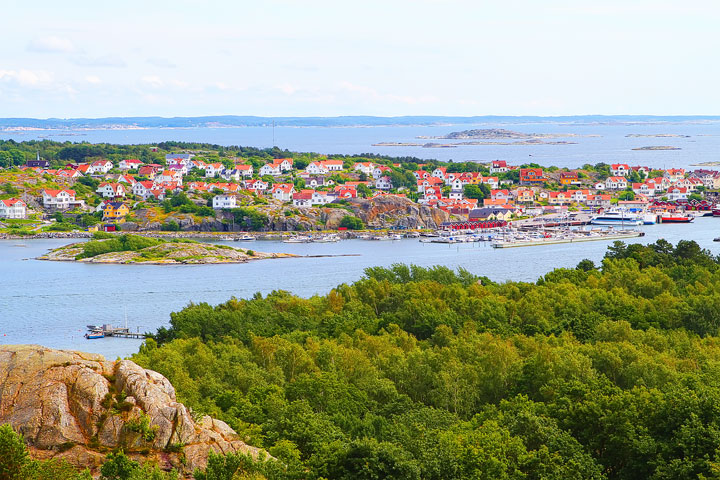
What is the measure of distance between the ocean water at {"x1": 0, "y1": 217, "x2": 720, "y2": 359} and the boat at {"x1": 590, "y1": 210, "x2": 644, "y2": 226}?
4.28 m

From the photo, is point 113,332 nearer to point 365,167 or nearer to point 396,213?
point 396,213

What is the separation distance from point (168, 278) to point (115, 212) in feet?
54.4

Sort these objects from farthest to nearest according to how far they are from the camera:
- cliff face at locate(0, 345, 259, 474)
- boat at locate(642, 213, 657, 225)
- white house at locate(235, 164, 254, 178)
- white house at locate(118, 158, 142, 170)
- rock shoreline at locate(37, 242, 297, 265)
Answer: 1. white house at locate(118, 158, 142, 170)
2. white house at locate(235, 164, 254, 178)
3. boat at locate(642, 213, 657, 225)
4. rock shoreline at locate(37, 242, 297, 265)
5. cliff face at locate(0, 345, 259, 474)

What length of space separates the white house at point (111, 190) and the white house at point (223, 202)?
698 centimetres

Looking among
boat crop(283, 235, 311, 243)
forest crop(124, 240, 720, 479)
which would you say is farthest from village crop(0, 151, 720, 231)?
forest crop(124, 240, 720, 479)

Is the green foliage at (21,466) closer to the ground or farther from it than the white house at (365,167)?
farther from it

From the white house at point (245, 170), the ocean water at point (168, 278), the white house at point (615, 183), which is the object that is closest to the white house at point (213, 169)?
the white house at point (245, 170)

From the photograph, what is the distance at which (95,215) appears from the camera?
157 ft

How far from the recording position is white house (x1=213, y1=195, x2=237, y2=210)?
4769 centimetres

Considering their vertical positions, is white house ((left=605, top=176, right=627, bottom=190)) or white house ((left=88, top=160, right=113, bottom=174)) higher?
white house ((left=88, top=160, right=113, bottom=174))

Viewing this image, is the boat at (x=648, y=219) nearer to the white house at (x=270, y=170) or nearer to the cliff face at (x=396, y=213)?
the cliff face at (x=396, y=213)

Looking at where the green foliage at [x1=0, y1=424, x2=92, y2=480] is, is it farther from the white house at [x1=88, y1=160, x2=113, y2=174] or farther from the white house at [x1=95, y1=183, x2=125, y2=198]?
the white house at [x1=88, y1=160, x2=113, y2=174]

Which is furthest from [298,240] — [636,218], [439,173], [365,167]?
[439,173]

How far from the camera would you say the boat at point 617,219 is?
1898 inches
